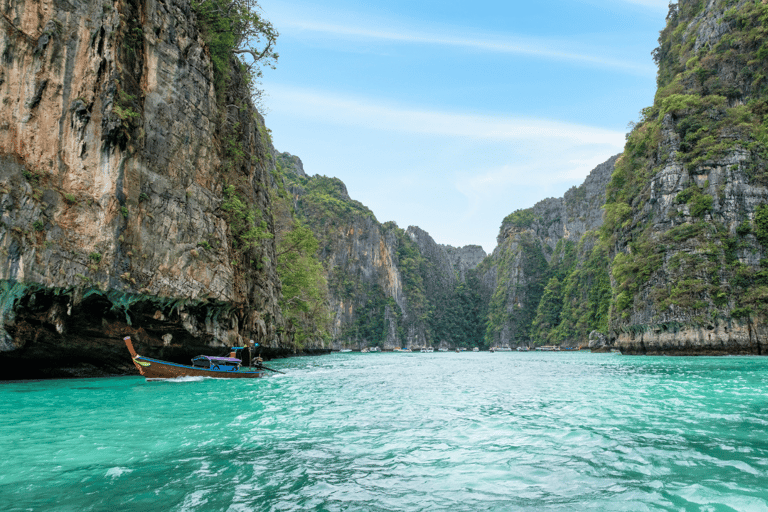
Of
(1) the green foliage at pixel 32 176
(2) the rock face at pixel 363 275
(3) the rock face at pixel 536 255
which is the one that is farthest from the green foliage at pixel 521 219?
(1) the green foliage at pixel 32 176

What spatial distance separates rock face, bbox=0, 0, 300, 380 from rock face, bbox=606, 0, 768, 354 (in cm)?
3920

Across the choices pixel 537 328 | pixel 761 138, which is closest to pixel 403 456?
pixel 761 138

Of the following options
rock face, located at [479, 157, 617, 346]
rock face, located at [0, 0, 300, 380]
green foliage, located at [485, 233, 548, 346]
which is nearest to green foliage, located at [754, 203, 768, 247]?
rock face, located at [0, 0, 300, 380]

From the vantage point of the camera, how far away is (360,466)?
6711 mm

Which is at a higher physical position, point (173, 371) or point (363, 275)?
point (363, 275)

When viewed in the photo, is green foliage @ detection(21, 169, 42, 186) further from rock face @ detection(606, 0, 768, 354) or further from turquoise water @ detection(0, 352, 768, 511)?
rock face @ detection(606, 0, 768, 354)

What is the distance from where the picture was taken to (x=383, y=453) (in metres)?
7.48

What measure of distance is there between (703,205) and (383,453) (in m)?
46.0

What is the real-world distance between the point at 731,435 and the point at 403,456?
20.8 feet

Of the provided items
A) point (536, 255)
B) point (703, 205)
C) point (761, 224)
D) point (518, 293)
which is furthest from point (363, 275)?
point (761, 224)

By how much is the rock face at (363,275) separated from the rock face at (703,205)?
A: 7163 centimetres

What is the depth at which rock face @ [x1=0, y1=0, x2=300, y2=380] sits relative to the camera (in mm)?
16188

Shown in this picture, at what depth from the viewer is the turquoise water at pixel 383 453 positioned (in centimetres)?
532

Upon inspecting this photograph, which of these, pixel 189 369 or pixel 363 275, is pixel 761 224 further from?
pixel 363 275
